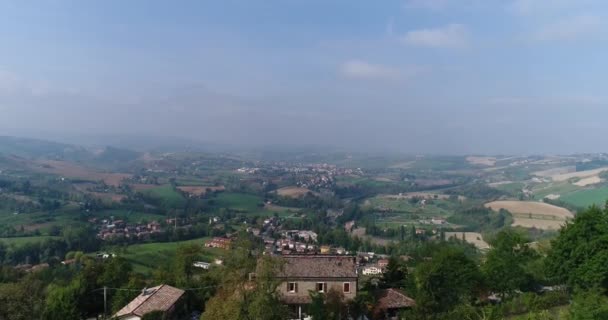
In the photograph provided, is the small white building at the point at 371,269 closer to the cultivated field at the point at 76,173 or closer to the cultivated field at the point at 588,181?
the cultivated field at the point at 588,181

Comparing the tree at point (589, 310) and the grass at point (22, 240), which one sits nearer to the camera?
the tree at point (589, 310)

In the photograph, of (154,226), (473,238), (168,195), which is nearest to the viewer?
(473,238)

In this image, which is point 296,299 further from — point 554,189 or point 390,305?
point 554,189

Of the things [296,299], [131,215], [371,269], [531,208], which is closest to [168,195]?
[131,215]

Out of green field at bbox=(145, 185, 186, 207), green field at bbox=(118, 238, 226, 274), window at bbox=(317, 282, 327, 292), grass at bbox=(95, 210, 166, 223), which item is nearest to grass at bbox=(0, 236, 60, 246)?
green field at bbox=(118, 238, 226, 274)

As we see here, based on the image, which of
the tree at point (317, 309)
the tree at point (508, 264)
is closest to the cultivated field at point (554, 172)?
→ the tree at point (508, 264)

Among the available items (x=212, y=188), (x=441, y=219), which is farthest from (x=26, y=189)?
(x=441, y=219)

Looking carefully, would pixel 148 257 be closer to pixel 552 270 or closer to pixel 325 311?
pixel 325 311
